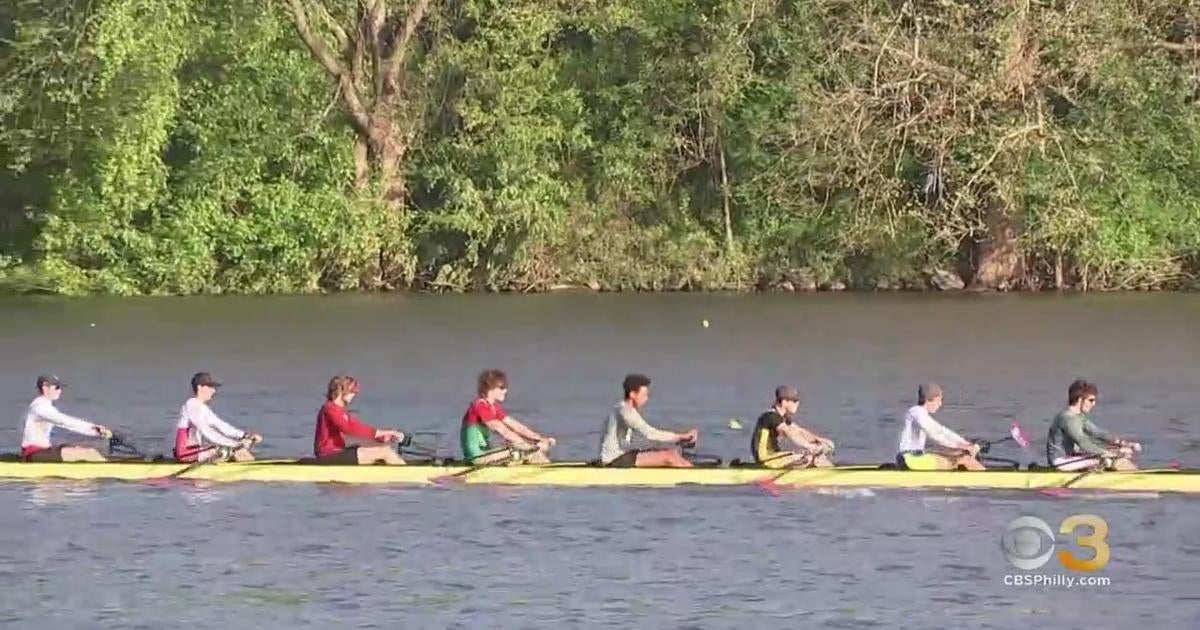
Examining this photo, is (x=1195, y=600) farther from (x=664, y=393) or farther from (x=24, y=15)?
(x=24, y=15)

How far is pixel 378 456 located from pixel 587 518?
2897 mm

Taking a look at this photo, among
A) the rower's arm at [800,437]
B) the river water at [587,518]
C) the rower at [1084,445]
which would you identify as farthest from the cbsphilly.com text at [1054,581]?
the rower's arm at [800,437]

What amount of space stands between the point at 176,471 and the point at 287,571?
14.6 feet

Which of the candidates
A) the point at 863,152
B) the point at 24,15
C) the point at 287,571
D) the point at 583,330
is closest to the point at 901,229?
the point at 863,152

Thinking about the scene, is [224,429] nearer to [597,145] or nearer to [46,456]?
[46,456]

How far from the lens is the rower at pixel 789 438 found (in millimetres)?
28031

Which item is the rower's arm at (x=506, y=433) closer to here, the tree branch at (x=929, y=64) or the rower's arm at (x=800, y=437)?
the rower's arm at (x=800, y=437)

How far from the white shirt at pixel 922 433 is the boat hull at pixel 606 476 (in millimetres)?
378

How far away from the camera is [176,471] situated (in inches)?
1141

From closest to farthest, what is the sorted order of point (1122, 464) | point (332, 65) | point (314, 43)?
point (1122, 464)
point (314, 43)
point (332, 65)

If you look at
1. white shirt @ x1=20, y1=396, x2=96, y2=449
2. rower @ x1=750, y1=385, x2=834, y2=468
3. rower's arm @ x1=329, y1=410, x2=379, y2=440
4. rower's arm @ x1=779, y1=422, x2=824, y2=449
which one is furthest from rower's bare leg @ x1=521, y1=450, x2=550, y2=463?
white shirt @ x1=20, y1=396, x2=96, y2=449

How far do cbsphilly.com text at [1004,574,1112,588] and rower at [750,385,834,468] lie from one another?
4.04m

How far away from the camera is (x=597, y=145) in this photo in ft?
202

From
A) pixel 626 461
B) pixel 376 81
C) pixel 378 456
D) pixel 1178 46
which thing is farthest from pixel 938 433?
pixel 376 81
